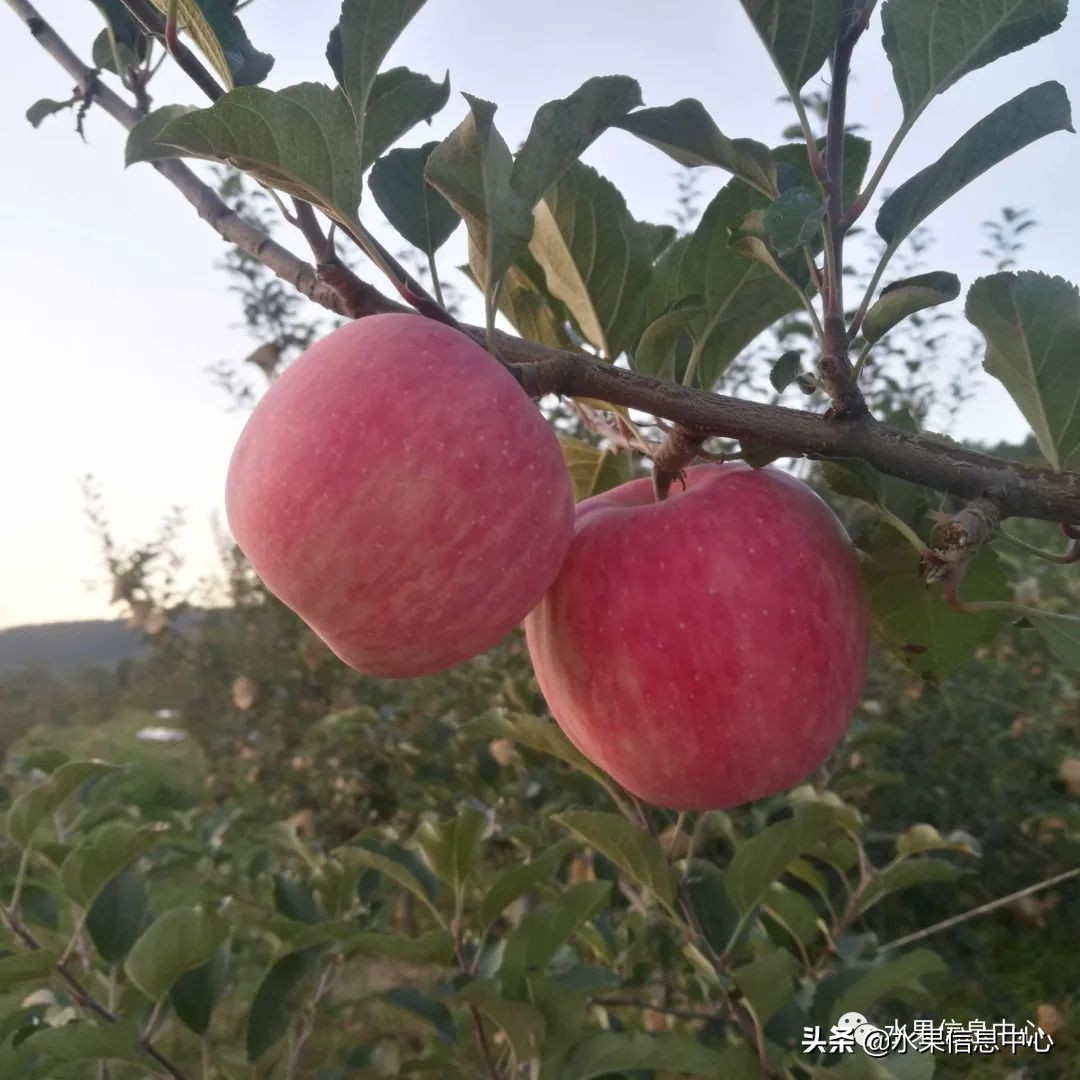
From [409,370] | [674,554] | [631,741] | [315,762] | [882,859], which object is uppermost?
[409,370]

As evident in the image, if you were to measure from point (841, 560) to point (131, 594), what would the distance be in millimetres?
2656

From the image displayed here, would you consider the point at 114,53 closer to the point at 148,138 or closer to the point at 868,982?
the point at 148,138

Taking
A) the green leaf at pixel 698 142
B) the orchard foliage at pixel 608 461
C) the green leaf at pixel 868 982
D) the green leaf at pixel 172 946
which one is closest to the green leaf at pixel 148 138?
the orchard foliage at pixel 608 461

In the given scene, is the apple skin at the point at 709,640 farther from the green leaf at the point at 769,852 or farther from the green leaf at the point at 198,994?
the green leaf at the point at 198,994

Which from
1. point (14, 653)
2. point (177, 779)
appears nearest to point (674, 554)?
point (177, 779)

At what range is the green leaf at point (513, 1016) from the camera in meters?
0.86

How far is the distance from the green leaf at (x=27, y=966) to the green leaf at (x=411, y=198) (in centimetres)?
75

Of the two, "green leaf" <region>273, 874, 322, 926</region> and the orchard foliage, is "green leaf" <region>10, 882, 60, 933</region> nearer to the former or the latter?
the orchard foliage

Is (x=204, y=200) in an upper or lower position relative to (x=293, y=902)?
upper

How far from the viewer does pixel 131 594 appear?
290 centimetres

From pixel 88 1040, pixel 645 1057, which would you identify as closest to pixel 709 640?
pixel 645 1057

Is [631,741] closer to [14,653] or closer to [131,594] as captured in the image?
[131,594]

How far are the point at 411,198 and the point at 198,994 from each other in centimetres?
86

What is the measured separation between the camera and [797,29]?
0.56 meters
